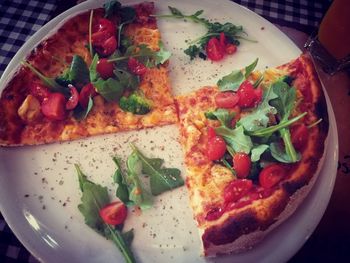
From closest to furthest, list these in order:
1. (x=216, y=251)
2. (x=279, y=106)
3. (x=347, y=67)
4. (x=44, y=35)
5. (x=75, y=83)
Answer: (x=216, y=251)
(x=279, y=106)
(x=75, y=83)
(x=44, y=35)
(x=347, y=67)

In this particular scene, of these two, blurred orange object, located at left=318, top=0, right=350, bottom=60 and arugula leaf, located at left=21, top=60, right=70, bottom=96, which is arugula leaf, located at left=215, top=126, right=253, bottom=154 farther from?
blurred orange object, located at left=318, top=0, right=350, bottom=60

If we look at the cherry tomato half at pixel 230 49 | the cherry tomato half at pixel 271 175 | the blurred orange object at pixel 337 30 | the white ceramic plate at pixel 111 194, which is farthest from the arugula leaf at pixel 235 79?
the blurred orange object at pixel 337 30

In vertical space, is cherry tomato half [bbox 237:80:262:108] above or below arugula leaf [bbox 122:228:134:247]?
above

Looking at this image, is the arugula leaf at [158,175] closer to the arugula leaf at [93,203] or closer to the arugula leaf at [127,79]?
the arugula leaf at [93,203]

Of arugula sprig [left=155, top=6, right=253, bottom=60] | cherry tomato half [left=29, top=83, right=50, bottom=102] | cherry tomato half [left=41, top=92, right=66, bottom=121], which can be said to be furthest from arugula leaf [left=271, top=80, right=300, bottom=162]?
cherry tomato half [left=29, top=83, right=50, bottom=102]

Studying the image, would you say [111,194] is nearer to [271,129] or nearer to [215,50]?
[271,129]

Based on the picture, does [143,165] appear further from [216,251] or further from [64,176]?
[216,251]

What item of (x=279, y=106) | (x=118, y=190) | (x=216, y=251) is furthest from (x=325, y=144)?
(x=118, y=190)
